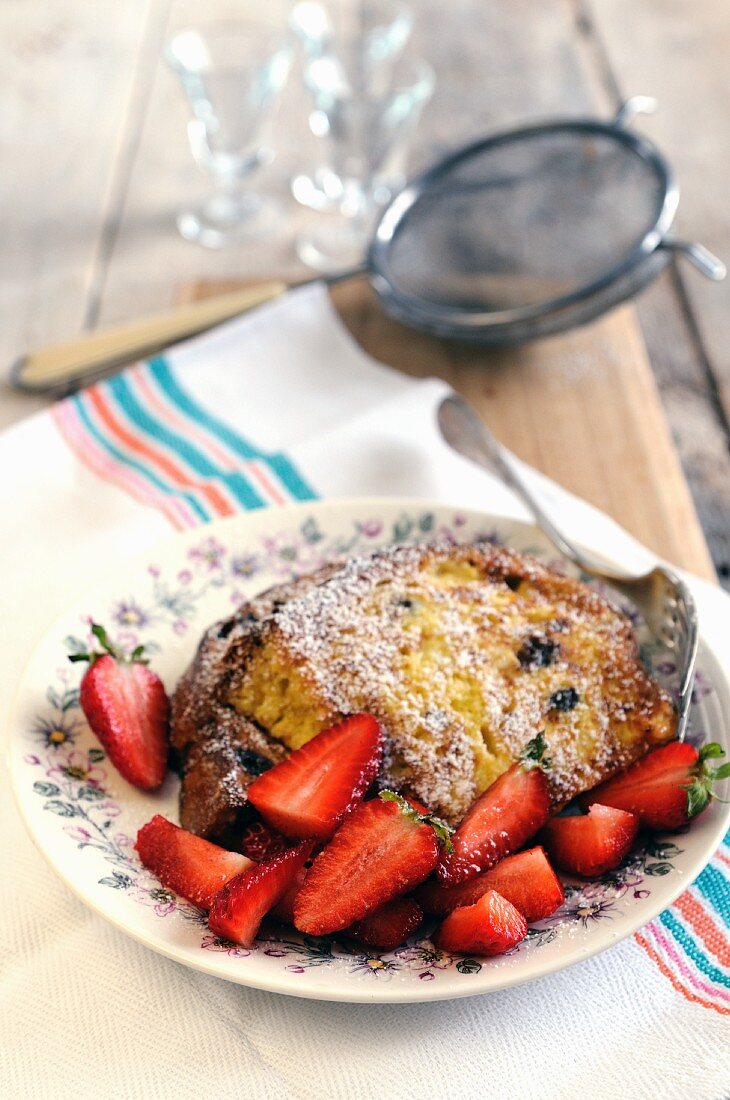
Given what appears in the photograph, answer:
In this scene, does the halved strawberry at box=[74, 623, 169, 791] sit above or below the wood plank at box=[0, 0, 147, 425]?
below

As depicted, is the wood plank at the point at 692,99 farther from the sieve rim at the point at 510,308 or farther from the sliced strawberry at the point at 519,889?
the sliced strawberry at the point at 519,889

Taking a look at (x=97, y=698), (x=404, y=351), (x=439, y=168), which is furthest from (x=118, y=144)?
(x=97, y=698)

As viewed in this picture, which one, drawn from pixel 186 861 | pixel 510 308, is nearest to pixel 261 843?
pixel 186 861

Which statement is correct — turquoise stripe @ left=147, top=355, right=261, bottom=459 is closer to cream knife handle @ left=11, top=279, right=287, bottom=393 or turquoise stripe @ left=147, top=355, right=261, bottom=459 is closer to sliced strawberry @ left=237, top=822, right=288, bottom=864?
cream knife handle @ left=11, top=279, right=287, bottom=393

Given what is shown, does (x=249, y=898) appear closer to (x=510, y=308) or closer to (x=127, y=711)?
(x=127, y=711)

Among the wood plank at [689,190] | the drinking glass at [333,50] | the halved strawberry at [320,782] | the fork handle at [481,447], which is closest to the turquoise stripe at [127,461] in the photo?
the fork handle at [481,447]

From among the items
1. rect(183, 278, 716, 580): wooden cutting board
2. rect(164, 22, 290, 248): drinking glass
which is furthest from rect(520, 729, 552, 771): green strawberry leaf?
rect(164, 22, 290, 248): drinking glass

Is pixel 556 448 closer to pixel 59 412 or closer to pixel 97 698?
pixel 59 412
